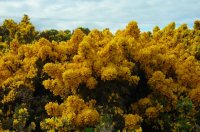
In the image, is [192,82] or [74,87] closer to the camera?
[74,87]

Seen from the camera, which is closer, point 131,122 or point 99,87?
point 131,122

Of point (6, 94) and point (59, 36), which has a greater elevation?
point (59, 36)

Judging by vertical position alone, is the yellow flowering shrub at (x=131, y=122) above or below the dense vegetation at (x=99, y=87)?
below

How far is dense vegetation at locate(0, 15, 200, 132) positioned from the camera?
27.8 feet

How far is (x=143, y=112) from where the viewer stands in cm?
932

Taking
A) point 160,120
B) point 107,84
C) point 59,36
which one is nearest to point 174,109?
point 160,120

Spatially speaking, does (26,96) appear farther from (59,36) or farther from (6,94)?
(59,36)

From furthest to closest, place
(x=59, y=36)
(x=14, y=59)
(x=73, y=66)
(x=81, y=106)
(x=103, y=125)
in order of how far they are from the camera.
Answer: (x=59, y=36)
(x=14, y=59)
(x=73, y=66)
(x=81, y=106)
(x=103, y=125)

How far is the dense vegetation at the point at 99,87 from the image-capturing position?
27.8ft

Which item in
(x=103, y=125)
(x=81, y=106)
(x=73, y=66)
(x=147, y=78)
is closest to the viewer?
(x=103, y=125)

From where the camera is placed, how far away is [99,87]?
28.9 ft

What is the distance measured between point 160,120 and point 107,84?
1496 mm

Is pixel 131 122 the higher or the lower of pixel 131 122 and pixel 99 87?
the lower

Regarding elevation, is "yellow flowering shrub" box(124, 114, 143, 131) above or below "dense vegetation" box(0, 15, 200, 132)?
below
